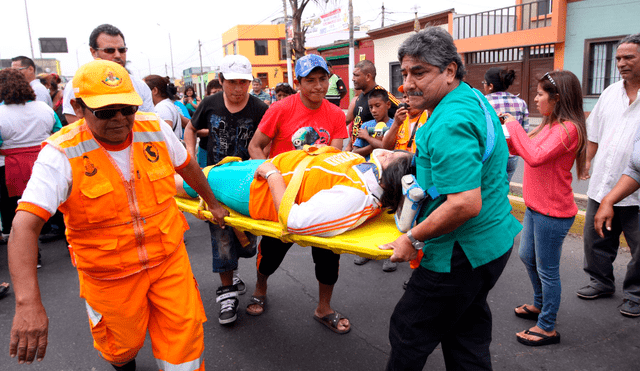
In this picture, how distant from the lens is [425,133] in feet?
6.15

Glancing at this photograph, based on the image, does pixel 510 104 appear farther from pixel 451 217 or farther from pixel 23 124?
pixel 23 124

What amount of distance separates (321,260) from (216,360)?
1.01 meters

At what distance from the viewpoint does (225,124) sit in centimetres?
384

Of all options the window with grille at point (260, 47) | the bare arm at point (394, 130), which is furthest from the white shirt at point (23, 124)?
the window with grille at point (260, 47)

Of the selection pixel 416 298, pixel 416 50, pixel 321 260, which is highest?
pixel 416 50

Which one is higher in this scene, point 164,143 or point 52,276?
point 164,143

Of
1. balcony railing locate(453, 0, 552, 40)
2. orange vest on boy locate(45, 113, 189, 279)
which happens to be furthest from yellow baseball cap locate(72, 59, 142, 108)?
balcony railing locate(453, 0, 552, 40)

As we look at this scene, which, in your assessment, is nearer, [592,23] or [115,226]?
[115,226]

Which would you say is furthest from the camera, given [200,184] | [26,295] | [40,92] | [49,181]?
[40,92]

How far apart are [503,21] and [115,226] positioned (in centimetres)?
2142

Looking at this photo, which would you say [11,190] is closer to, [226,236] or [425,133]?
[226,236]

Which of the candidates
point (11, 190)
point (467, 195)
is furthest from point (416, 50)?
point (11, 190)

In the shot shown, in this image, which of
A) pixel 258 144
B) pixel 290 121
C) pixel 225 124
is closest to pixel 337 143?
pixel 290 121

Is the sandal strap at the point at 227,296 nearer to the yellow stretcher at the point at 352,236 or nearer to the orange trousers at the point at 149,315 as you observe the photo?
the yellow stretcher at the point at 352,236
